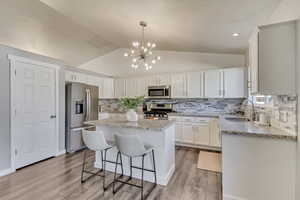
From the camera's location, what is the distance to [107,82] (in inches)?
233

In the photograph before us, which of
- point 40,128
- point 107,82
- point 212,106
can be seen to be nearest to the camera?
point 40,128

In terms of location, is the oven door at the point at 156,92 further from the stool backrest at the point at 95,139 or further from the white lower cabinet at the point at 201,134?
the stool backrest at the point at 95,139

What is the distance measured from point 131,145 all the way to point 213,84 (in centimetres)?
328

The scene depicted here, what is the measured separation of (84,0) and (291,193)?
378 centimetres

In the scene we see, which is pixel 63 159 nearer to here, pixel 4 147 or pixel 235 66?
pixel 4 147

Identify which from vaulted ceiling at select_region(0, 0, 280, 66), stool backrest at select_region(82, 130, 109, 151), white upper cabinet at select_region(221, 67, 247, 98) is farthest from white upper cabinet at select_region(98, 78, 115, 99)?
white upper cabinet at select_region(221, 67, 247, 98)

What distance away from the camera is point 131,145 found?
218 cm

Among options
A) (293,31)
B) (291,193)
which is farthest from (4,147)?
(293,31)

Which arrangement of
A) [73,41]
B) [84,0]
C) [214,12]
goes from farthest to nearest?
[73,41] → [84,0] → [214,12]

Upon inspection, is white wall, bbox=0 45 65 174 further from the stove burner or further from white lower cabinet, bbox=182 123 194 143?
white lower cabinet, bbox=182 123 194 143

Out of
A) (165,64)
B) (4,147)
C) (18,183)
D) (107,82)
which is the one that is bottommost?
(18,183)

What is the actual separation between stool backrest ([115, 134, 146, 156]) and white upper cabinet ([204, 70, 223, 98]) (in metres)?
3.07

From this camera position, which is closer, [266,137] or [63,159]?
[266,137]

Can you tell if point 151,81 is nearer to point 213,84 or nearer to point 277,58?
point 213,84
